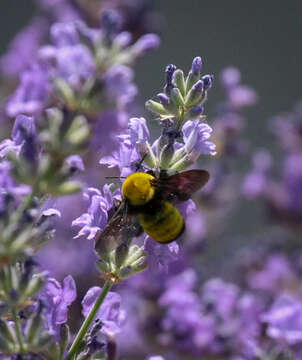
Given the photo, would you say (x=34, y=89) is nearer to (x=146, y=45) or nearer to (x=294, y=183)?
(x=146, y=45)

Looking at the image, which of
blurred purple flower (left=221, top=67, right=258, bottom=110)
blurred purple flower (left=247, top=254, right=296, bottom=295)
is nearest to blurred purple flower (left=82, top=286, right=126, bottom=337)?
blurred purple flower (left=247, top=254, right=296, bottom=295)

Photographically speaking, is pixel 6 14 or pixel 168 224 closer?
pixel 168 224

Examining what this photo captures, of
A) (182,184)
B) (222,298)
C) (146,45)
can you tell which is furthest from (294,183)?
(182,184)

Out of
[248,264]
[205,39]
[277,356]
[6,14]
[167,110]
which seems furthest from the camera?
[205,39]

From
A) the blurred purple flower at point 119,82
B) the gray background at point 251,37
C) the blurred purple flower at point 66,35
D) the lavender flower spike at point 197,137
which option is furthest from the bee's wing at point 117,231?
the gray background at point 251,37

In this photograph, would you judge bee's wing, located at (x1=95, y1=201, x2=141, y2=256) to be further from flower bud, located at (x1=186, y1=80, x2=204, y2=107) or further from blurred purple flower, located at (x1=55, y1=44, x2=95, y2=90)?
blurred purple flower, located at (x1=55, y1=44, x2=95, y2=90)

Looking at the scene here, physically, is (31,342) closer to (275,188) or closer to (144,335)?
(144,335)

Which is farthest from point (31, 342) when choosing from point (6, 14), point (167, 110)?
point (6, 14)
